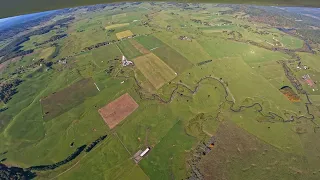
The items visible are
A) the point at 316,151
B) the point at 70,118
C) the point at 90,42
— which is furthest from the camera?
the point at 90,42

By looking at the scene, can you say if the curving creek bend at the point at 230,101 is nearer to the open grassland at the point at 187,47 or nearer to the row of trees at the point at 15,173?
the open grassland at the point at 187,47

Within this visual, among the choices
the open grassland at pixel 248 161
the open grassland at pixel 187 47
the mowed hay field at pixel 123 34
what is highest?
the mowed hay field at pixel 123 34

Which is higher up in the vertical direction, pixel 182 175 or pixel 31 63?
pixel 31 63

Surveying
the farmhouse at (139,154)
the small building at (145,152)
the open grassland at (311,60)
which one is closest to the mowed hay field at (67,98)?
the farmhouse at (139,154)

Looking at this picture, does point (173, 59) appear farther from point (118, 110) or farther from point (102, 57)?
point (118, 110)

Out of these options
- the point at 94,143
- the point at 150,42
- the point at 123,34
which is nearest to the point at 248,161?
the point at 94,143

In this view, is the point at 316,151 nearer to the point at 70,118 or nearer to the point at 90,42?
the point at 70,118

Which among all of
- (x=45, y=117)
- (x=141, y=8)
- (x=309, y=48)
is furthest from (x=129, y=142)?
(x=141, y=8)

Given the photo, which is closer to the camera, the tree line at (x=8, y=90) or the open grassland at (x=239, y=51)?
the tree line at (x=8, y=90)
